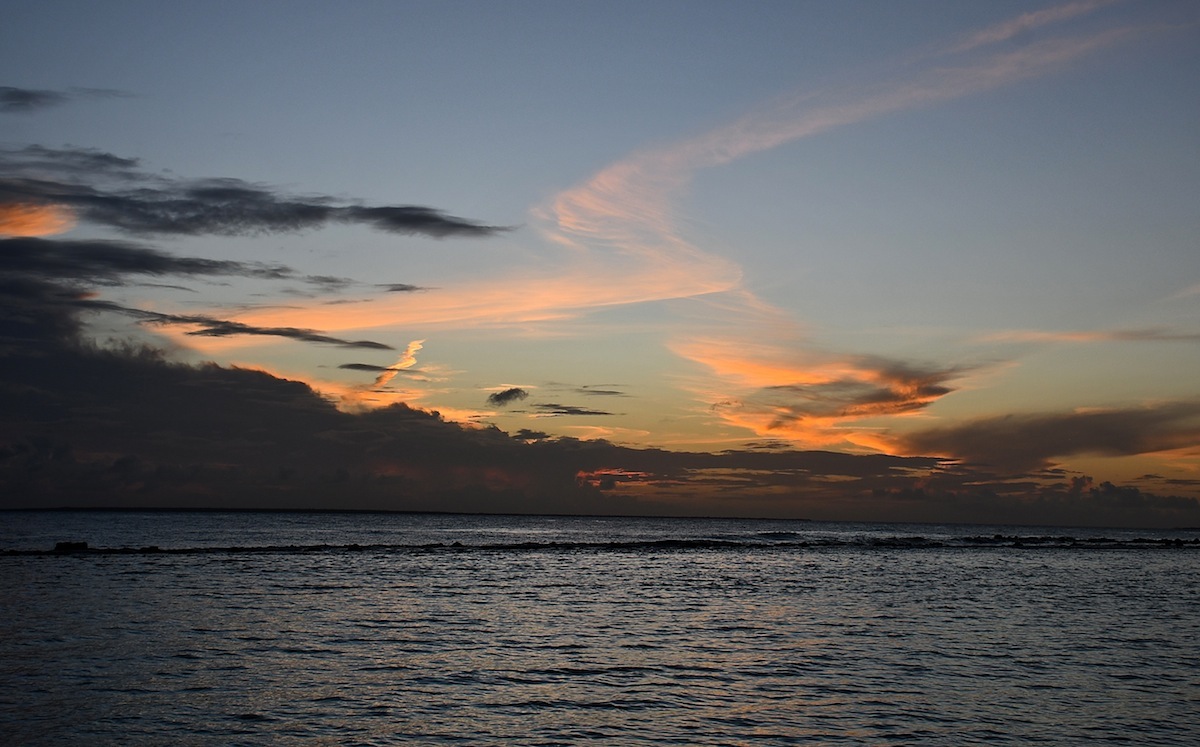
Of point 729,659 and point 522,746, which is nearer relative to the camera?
point 522,746

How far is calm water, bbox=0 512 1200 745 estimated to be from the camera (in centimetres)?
2106

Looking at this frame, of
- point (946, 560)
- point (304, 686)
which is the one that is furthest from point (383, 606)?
point (946, 560)

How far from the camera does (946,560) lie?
307 feet

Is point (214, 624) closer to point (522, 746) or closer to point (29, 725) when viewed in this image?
point (29, 725)

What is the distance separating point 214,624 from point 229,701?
14727 mm

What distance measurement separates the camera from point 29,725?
804 inches

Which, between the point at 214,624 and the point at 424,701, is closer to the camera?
the point at 424,701

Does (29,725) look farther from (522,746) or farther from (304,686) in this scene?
(522,746)

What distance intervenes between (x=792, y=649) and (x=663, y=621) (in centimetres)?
851

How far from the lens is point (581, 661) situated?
29.5 meters

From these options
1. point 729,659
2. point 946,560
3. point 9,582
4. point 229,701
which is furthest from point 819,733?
point 946,560

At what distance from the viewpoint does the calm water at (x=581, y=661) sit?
21.1 metres

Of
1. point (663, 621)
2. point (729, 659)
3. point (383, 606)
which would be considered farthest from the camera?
point (383, 606)

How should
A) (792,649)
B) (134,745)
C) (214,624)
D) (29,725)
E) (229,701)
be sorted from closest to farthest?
(134,745), (29,725), (229,701), (792,649), (214,624)
